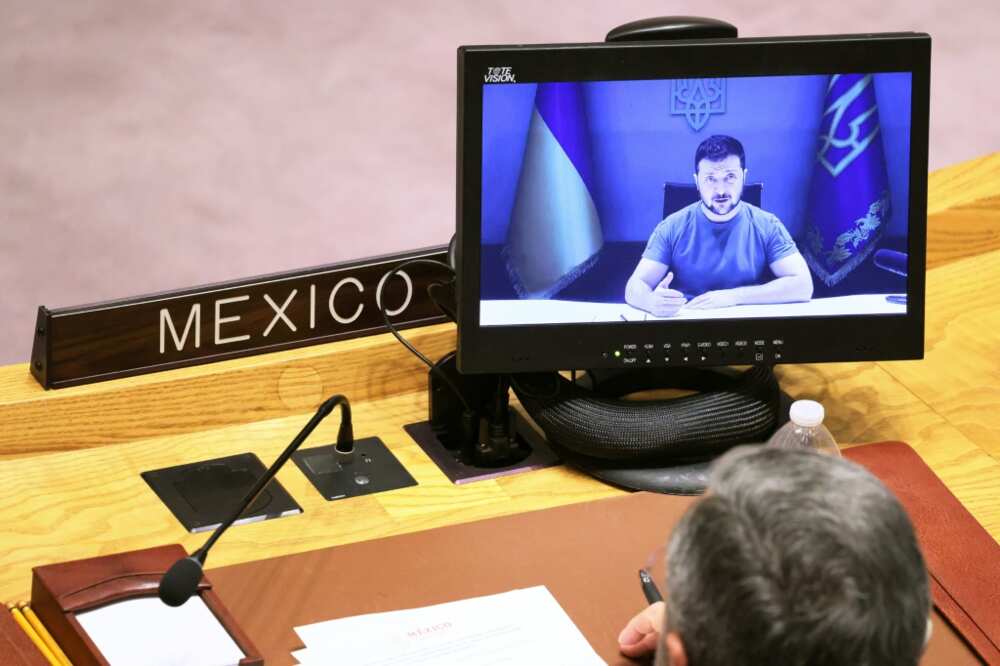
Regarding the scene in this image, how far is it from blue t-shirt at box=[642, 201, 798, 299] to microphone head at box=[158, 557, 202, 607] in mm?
689

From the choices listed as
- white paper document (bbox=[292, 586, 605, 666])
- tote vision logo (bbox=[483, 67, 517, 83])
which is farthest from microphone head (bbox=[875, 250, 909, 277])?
white paper document (bbox=[292, 586, 605, 666])

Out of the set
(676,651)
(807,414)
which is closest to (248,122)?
(807,414)

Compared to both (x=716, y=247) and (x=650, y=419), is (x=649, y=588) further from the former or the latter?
(x=716, y=247)

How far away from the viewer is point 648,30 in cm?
201

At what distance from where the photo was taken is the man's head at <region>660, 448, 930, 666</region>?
1.12m

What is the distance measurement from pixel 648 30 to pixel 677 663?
1015mm

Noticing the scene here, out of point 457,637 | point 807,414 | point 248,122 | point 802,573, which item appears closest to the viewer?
point 802,573

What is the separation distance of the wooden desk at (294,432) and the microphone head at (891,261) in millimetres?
250

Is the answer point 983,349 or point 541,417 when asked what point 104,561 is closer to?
point 541,417

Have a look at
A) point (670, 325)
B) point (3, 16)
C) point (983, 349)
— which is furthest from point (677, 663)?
A: point (3, 16)

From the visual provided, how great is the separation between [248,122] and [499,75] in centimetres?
220

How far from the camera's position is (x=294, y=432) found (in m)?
2.21

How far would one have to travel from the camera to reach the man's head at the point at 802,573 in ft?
3.69

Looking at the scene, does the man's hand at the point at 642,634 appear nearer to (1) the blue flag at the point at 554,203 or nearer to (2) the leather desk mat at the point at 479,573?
(2) the leather desk mat at the point at 479,573
